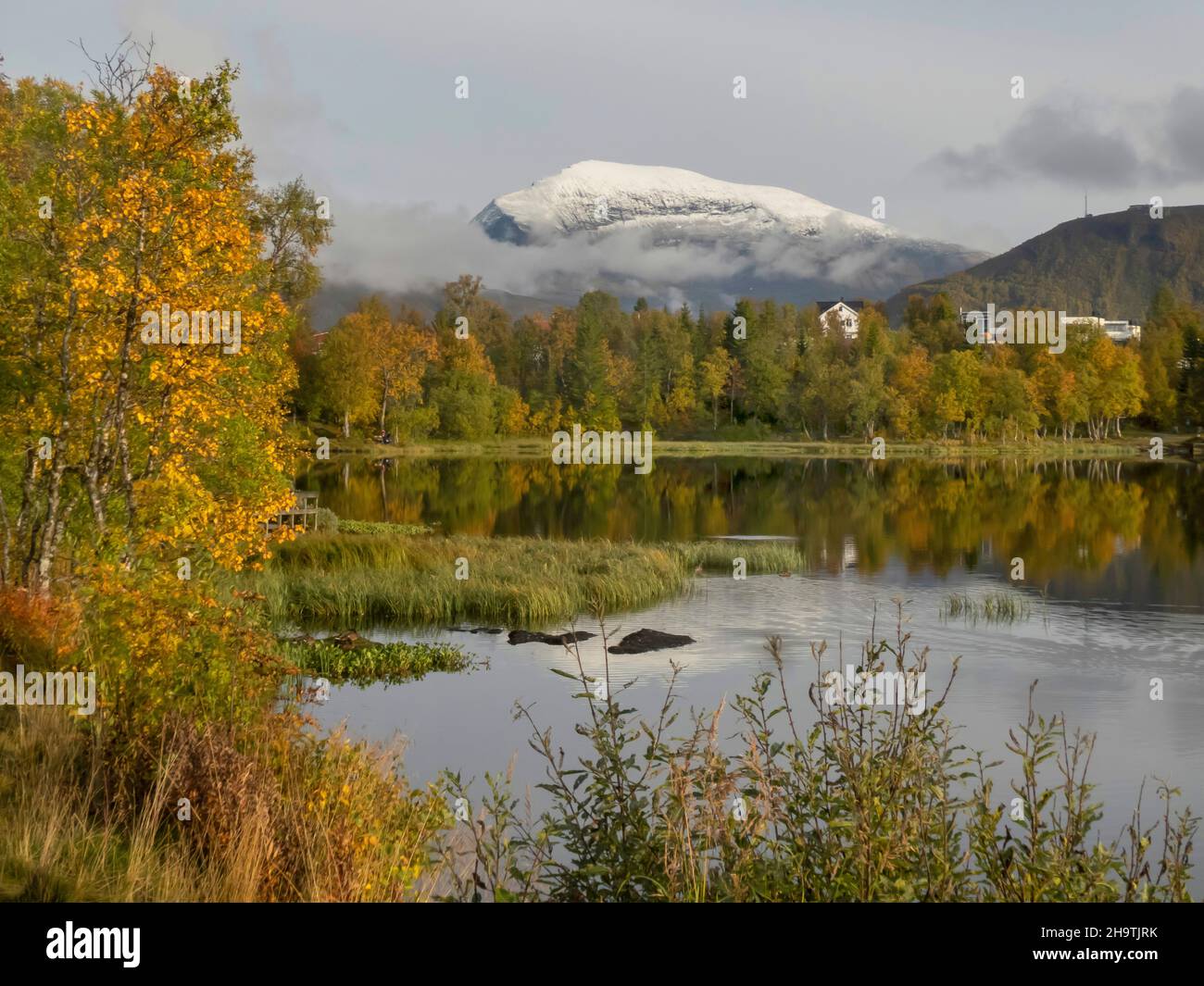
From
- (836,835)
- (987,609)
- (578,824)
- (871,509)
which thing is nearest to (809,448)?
→ (871,509)

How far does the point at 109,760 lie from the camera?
11.2m

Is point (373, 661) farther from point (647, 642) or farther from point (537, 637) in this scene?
point (647, 642)

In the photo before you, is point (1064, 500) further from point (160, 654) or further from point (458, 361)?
point (458, 361)

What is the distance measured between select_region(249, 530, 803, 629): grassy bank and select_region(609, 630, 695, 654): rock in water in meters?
1.76

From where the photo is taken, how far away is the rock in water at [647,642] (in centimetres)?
2548

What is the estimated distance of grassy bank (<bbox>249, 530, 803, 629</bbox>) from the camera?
29.0 m

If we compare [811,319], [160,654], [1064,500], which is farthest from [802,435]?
[160,654]

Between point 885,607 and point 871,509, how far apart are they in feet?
96.8

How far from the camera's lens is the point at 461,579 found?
31391 millimetres

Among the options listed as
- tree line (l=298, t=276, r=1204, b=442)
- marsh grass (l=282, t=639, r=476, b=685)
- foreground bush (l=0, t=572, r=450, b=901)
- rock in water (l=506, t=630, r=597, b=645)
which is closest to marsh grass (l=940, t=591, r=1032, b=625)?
rock in water (l=506, t=630, r=597, b=645)

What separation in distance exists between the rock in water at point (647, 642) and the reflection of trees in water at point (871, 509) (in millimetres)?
14496

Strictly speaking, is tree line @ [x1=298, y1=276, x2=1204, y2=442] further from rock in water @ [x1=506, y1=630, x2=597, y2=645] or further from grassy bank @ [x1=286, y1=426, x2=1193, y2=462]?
rock in water @ [x1=506, y1=630, x2=597, y2=645]

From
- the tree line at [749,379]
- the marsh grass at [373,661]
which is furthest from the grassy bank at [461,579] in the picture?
the tree line at [749,379]
